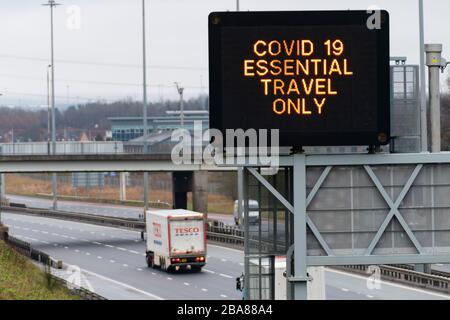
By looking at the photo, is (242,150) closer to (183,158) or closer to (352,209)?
(352,209)

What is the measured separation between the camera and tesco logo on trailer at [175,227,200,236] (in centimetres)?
6719

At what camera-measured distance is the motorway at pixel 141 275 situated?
54.9m

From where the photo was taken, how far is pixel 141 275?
66.6 metres

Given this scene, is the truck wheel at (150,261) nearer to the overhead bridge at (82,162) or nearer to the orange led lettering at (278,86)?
the overhead bridge at (82,162)

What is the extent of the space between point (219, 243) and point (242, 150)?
6246 centimetres

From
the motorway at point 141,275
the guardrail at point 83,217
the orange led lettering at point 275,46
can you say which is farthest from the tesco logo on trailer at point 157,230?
the orange led lettering at point 275,46

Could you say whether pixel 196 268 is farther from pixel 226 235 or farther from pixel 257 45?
pixel 257 45

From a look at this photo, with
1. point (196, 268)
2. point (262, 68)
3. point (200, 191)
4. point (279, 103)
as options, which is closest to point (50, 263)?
point (196, 268)

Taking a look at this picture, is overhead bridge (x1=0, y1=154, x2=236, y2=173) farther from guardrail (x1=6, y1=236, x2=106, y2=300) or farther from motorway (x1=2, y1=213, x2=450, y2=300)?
guardrail (x1=6, y1=236, x2=106, y2=300)

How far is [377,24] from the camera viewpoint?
946 inches

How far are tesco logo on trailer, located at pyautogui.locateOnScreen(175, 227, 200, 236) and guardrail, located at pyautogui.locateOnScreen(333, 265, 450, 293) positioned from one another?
9.61 meters

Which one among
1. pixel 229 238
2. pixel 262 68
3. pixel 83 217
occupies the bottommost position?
pixel 83 217

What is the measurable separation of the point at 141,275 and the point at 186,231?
354 centimetres

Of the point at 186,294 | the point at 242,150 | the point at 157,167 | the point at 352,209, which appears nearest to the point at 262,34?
the point at 242,150
